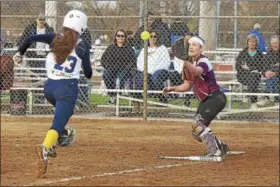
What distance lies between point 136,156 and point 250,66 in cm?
643

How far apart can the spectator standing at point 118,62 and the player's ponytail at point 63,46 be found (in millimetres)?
7819

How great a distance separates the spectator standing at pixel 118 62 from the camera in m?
16.4

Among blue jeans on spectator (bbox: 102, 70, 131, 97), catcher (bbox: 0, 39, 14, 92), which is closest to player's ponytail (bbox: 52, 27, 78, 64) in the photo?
catcher (bbox: 0, 39, 14, 92)

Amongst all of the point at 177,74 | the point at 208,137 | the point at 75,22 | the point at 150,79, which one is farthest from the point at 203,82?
the point at 177,74

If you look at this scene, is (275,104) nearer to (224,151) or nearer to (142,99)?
(142,99)

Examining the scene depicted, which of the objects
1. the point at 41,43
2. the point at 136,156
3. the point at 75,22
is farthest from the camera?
the point at 41,43

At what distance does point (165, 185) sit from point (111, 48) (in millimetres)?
9041

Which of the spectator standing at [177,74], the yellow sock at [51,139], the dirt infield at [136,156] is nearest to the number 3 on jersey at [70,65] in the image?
the yellow sock at [51,139]

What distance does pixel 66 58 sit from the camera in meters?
8.54

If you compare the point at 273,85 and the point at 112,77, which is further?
the point at 112,77

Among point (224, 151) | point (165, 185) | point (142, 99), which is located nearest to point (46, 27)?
point (142, 99)

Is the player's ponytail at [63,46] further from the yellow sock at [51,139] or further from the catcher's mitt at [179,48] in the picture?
the catcher's mitt at [179,48]

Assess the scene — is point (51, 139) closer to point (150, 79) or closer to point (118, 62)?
point (150, 79)

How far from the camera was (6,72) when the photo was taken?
15820mm
